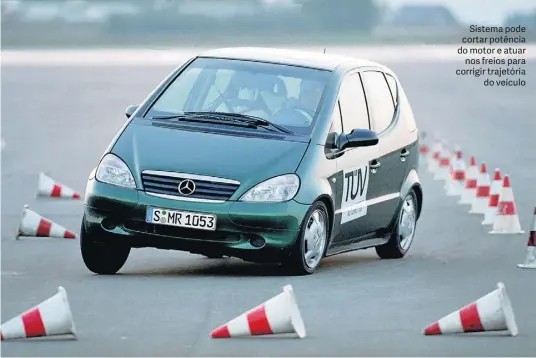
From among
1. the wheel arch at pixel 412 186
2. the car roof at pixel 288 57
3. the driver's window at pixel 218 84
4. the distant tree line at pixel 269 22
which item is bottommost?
the wheel arch at pixel 412 186

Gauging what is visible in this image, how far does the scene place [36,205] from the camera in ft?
62.1

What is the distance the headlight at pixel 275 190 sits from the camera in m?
12.2

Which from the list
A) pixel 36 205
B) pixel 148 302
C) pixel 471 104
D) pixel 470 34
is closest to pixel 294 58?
pixel 148 302

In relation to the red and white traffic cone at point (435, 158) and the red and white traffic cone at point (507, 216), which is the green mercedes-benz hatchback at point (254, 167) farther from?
the red and white traffic cone at point (435, 158)

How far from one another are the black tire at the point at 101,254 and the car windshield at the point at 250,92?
1.07 meters

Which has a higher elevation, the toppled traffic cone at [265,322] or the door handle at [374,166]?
the door handle at [374,166]

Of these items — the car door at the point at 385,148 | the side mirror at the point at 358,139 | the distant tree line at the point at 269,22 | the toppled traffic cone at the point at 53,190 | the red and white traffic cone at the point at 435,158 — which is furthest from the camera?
the distant tree line at the point at 269,22

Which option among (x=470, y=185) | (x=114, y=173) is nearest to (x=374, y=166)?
(x=114, y=173)

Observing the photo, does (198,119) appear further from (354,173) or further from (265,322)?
(265,322)

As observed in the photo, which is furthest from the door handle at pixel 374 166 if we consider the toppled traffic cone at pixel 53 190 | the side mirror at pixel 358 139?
the toppled traffic cone at pixel 53 190

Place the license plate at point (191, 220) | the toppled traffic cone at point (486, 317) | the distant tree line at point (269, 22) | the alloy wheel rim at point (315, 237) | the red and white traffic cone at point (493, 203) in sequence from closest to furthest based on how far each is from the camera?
the toppled traffic cone at point (486, 317), the license plate at point (191, 220), the alloy wheel rim at point (315, 237), the red and white traffic cone at point (493, 203), the distant tree line at point (269, 22)

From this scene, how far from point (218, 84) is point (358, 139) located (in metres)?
1.16

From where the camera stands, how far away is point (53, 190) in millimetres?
19922

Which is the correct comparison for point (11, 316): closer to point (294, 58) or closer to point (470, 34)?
point (294, 58)
